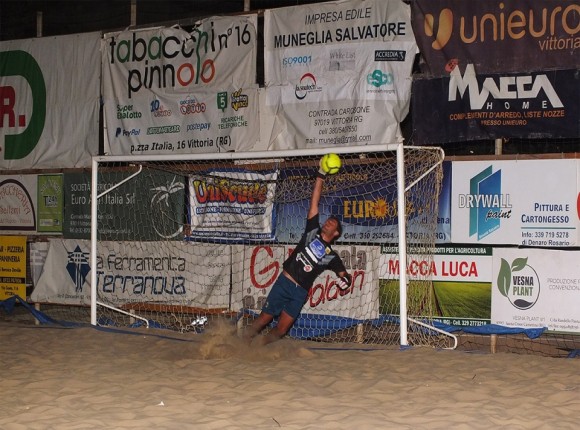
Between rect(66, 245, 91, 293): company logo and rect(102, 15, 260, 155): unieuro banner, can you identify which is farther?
rect(66, 245, 91, 293): company logo

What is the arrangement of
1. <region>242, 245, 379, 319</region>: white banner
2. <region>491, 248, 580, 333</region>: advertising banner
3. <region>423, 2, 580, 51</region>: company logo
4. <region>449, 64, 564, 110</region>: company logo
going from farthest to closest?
<region>242, 245, 379, 319</region>: white banner
<region>449, 64, 564, 110</region>: company logo
<region>423, 2, 580, 51</region>: company logo
<region>491, 248, 580, 333</region>: advertising banner

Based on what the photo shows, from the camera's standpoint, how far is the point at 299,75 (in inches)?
473

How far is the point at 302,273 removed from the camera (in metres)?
10.4

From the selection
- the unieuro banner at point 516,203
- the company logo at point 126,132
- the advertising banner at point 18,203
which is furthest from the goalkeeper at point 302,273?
the advertising banner at point 18,203

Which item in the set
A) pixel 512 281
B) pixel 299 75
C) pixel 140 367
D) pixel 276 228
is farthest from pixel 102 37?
pixel 512 281

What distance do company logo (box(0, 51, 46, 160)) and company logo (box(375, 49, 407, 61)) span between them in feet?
20.9

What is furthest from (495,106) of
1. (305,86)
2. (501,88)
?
(305,86)

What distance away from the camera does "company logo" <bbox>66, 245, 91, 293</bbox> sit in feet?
43.7

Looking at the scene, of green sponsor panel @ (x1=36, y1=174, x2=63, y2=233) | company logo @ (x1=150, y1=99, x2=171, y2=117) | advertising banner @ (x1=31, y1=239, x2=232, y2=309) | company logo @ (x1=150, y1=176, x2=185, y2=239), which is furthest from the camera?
green sponsor panel @ (x1=36, y1=174, x2=63, y2=233)

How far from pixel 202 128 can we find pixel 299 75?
6.06 ft

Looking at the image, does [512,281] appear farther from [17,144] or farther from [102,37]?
[17,144]

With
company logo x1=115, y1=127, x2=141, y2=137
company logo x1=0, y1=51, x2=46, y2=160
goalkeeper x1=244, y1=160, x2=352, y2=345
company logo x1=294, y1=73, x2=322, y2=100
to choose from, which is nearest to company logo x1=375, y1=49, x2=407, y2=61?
company logo x1=294, y1=73, x2=322, y2=100

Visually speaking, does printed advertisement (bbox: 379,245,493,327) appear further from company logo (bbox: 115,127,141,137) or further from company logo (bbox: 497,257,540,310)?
company logo (bbox: 115,127,141,137)

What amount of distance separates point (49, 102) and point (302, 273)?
6.54 m
